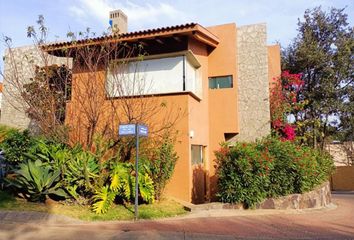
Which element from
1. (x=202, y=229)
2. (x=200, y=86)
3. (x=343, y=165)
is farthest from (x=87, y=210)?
(x=343, y=165)

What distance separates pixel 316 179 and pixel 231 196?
394 cm

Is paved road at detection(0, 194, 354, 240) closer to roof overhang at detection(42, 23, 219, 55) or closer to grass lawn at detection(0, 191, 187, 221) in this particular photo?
grass lawn at detection(0, 191, 187, 221)

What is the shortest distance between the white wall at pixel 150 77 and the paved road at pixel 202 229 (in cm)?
511

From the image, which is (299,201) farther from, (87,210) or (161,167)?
(87,210)

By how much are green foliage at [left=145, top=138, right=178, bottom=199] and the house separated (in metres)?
1.07

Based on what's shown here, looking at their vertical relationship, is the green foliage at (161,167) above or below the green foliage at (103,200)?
above

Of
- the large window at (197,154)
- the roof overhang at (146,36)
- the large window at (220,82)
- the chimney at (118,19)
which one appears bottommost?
the large window at (197,154)

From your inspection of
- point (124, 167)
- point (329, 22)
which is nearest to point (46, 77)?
point (124, 167)

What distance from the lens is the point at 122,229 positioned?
7.85 meters

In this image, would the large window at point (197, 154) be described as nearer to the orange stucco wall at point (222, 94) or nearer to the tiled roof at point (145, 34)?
the orange stucco wall at point (222, 94)

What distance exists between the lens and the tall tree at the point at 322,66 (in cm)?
2181

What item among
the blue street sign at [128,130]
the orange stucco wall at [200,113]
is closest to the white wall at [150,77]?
the orange stucco wall at [200,113]

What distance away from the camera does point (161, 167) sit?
35.8ft

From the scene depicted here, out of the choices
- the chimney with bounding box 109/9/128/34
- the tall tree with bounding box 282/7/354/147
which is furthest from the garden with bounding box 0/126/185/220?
the tall tree with bounding box 282/7/354/147
